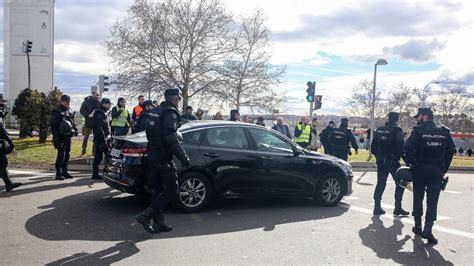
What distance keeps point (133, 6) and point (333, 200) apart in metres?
21.3

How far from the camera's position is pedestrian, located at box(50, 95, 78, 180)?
9633 mm

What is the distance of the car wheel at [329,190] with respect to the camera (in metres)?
8.35

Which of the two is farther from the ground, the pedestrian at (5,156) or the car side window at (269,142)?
the car side window at (269,142)

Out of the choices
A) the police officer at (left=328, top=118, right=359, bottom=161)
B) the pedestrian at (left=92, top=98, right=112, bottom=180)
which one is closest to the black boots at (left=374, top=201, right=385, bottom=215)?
the police officer at (left=328, top=118, right=359, bottom=161)

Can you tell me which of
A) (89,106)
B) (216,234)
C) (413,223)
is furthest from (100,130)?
(413,223)

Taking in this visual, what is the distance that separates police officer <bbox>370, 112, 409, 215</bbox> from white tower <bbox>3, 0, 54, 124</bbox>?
4162cm

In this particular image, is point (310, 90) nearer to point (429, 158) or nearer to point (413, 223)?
point (413, 223)

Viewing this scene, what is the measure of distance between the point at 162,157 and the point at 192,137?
1.34 metres

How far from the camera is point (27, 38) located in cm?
4344

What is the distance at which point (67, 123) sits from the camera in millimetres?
9648

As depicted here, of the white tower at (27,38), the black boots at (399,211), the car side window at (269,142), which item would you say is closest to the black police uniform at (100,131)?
the car side window at (269,142)

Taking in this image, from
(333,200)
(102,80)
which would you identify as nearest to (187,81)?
(102,80)

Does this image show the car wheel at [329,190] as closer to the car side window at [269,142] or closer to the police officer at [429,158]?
the car side window at [269,142]

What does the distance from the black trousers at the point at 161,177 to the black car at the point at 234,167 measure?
33.8 inches
